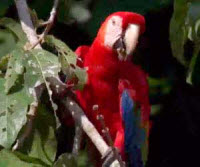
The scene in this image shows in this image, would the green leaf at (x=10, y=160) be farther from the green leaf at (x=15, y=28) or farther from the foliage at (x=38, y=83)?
the green leaf at (x=15, y=28)

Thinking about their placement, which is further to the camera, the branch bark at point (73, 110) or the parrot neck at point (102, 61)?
the parrot neck at point (102, 61)

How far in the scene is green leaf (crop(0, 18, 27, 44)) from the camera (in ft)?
5.69

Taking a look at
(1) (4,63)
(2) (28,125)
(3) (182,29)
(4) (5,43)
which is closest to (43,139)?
(2) (28,125)

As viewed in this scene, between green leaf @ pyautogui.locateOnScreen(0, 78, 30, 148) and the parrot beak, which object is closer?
green leaf @ pyautogui.locateOnScreen(0, 78, 30, 148)

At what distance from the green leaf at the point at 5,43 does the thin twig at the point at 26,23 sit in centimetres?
37

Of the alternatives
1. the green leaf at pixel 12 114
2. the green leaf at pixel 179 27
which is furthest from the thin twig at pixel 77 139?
the green leaf at pixel 179 27

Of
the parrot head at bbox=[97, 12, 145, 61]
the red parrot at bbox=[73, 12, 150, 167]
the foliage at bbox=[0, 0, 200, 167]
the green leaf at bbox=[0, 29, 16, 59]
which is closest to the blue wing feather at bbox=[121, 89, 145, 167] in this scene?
the red parrot at bbox=[73, 12, 150, 167]

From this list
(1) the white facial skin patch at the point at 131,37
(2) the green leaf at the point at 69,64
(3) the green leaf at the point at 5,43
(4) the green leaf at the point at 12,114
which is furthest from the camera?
(3) the green leaf at the point at 5,43

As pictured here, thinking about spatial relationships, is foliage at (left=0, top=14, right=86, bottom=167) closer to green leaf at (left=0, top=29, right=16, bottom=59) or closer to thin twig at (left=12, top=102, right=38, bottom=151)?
thin twig at (left=12, top=102, right=38, bottom=151)

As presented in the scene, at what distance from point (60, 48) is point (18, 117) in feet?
0.63

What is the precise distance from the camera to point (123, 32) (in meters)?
2.05

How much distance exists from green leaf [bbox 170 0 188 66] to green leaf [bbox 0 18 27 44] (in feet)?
1.07

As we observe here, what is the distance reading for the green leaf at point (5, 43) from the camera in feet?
6.98

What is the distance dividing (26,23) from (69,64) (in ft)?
0.42
